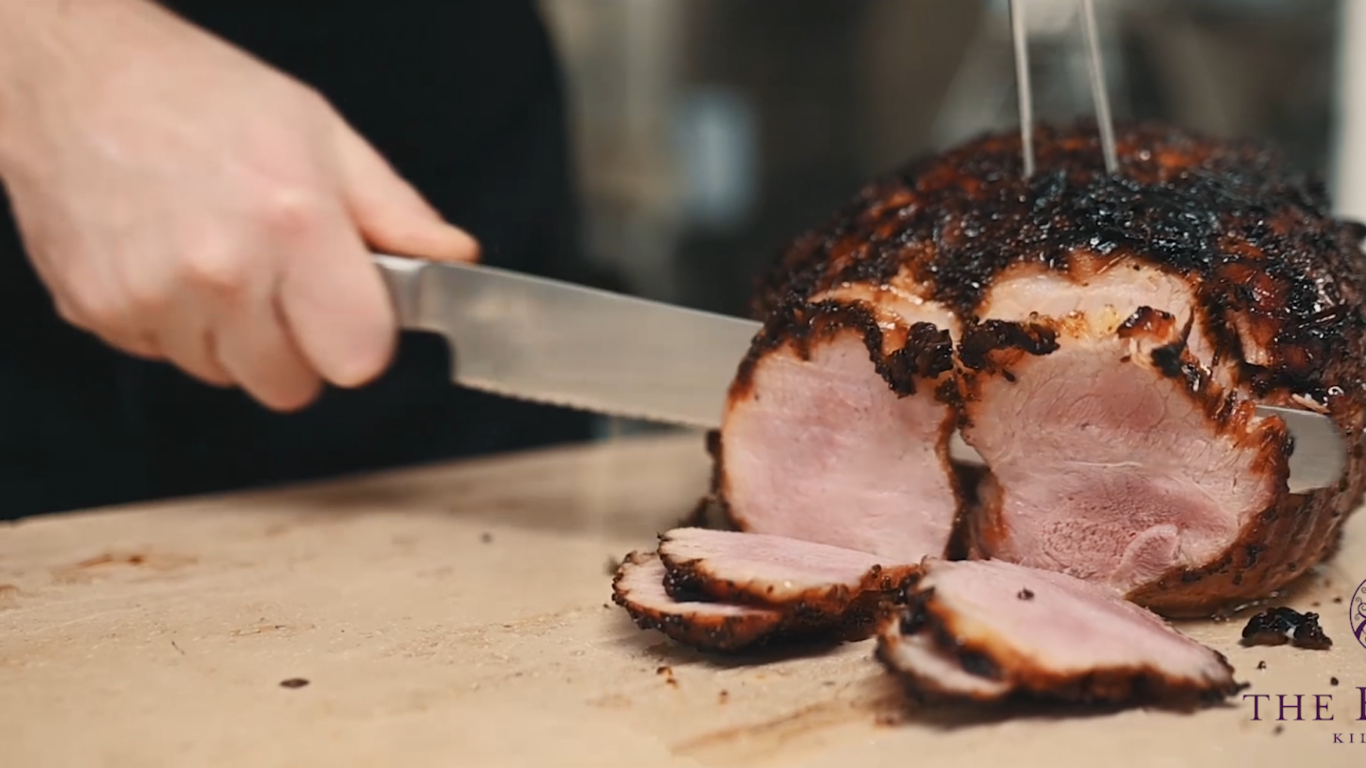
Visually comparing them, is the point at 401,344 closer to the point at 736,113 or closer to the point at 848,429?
the point at 848,429

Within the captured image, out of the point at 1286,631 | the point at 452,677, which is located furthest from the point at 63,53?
the point at 1286,631

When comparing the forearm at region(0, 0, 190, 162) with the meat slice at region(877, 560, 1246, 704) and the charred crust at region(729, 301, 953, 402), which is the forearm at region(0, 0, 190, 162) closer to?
the charred crust at region(729, 301, 953, 402)

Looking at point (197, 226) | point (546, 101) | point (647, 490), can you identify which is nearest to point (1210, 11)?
point (546, 101)

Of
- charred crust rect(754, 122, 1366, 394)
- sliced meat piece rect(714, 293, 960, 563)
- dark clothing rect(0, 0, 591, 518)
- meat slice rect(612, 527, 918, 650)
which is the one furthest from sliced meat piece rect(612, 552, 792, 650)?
dark clothing rect(0, 0, 591, 518)

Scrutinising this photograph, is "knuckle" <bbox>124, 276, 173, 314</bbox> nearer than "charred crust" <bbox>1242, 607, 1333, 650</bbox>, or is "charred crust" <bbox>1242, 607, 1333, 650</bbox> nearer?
"charred crust" <bbox>1242, 607, 1333, 650</bbox>

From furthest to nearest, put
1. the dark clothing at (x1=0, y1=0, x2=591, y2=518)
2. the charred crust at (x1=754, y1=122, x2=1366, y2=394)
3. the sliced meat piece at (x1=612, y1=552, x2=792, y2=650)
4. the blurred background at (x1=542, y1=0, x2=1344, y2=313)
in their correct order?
1. the blurred background at (x1=542, y1=0, x2=1344, y2=313)
2. the dark clothing at (x1=0, y1=0, x2=591, y2=518)
3. the charred crust at (x1=754, y1=122, x2=1366, y2=394)
4. the sliced meat piece at (x1=612, y1=552, x2=792, y2=650)

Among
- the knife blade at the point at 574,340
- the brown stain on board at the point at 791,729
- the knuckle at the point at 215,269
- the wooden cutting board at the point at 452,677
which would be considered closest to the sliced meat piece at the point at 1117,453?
the wooden cutting board at the point at 452,677

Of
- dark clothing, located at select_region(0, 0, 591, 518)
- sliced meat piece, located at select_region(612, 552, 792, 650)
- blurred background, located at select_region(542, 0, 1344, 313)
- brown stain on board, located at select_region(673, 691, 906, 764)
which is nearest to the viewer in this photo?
brown stain on board, located at select_region(673, 691, 906, 764)
